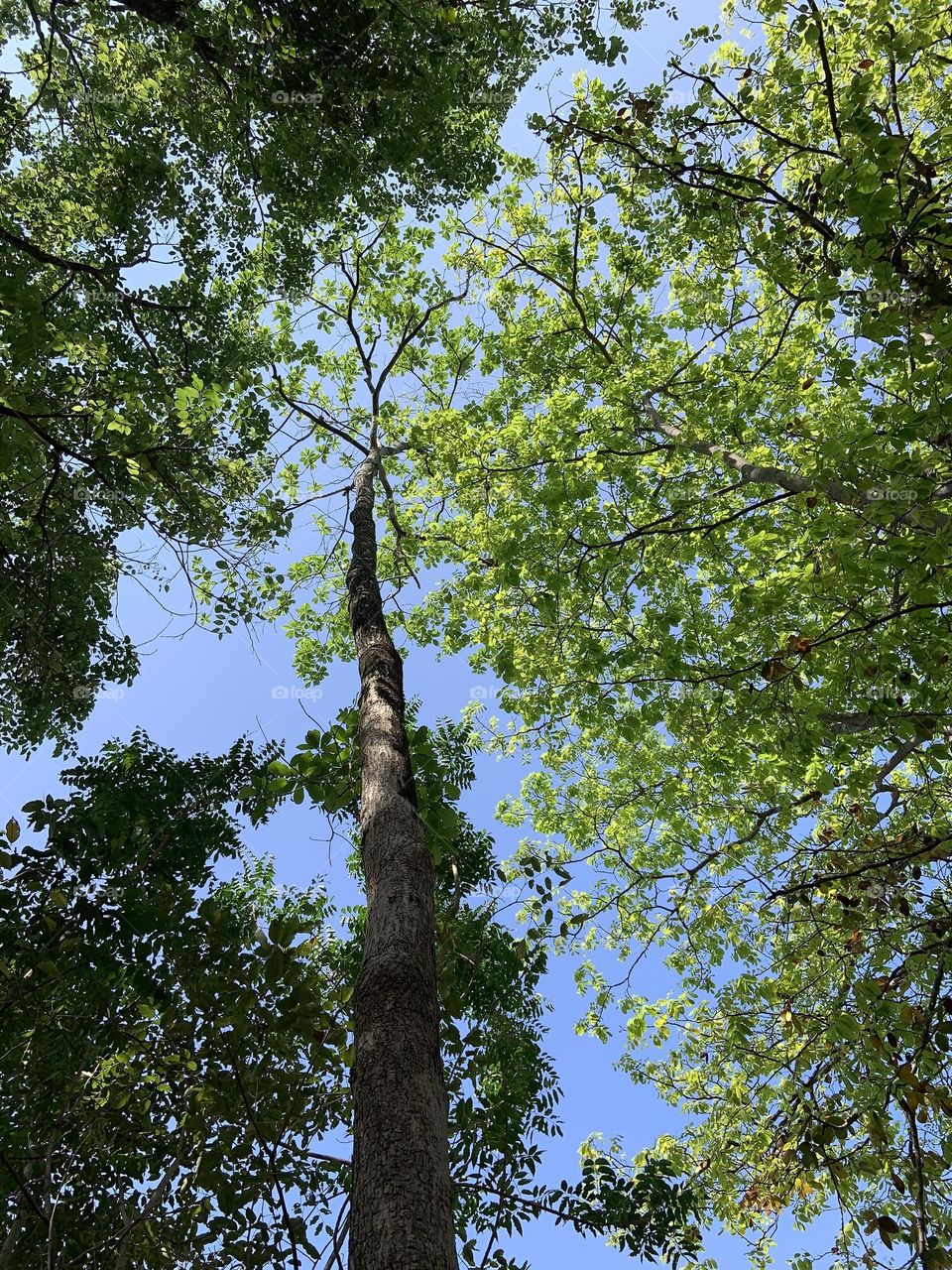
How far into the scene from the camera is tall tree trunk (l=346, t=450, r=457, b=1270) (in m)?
1.92

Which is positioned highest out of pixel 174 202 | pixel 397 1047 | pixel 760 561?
pixel 174 202

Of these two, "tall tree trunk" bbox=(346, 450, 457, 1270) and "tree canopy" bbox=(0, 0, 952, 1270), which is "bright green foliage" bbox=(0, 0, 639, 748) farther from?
"tall tree trunk" bbox=(346, 450, 457, 1270)

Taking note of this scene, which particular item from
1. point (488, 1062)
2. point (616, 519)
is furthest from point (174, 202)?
point (488, 1062)

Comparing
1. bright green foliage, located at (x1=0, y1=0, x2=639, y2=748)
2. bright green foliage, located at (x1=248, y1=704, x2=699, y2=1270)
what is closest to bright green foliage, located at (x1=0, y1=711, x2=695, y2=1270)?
bright green foliage, located at (x1=248, y1=704, x2=699, y2=1270)

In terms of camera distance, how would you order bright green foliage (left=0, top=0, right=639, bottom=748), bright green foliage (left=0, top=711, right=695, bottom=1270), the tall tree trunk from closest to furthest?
1. the tall tree trunk
2. bright green foliage (left=0, top=711, right=695, bottom=1270)
3. bright green foliage (left=0, top=0, right=639, bottom=748)

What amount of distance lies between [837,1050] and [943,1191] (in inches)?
70.1

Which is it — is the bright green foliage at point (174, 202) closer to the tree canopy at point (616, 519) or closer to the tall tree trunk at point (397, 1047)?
the tree canopy at point (616, 519)

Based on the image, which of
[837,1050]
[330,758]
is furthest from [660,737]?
[330,758]

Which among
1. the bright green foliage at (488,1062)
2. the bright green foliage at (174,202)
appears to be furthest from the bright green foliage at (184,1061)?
the bright green foliage at (174,202)

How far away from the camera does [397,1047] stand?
2432 millimetres

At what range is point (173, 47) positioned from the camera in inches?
239

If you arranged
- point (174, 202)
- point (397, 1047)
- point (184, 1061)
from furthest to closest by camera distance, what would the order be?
point (174, 202) → point (184, 1061) → point (397, 1047)

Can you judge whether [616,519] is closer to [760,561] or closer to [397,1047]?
[760,561]

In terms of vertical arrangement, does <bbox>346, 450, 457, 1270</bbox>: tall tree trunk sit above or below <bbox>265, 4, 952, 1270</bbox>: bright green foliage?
below
